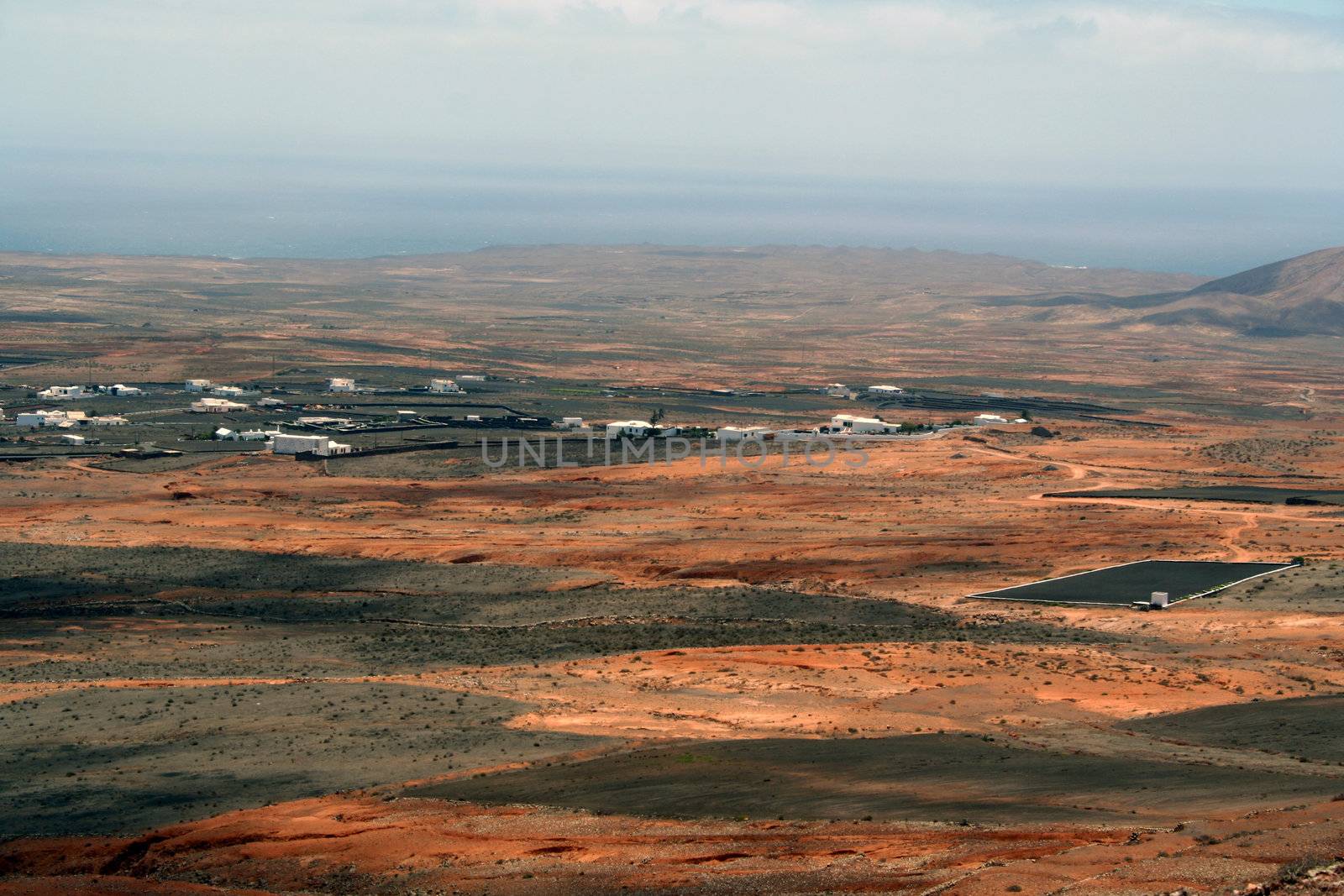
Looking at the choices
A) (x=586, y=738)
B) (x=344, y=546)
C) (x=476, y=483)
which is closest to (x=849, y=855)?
(x=586, y=738)

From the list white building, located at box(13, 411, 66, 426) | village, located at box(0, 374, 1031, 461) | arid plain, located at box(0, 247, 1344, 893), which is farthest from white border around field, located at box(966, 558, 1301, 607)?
white building, located at box(13, 411, 66, 426)

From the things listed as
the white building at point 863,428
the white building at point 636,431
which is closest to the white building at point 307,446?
the white building at point 636,431

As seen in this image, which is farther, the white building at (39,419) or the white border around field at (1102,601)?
the white building at (39,419)

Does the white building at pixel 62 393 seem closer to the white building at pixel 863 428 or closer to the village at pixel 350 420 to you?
the village at pixel 350 420

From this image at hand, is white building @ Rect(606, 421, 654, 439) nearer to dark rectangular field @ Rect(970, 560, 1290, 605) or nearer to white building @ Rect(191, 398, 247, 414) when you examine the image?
white building @ Rect(191, 398, 247, 414)

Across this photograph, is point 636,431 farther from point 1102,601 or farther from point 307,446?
point 1102,601

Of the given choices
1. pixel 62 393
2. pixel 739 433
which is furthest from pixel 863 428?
pixel 62 393

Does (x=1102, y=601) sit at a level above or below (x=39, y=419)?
below

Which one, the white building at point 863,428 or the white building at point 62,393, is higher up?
the white building at point 62,393
